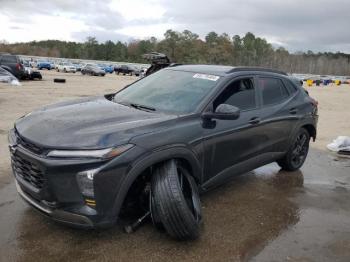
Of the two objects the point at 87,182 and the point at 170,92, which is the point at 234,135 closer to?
the point at 170,92

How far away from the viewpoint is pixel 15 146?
370 centimetres

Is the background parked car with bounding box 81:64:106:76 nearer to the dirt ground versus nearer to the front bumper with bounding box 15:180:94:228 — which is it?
the dirt ground

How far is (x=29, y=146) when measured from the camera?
11.5 feet

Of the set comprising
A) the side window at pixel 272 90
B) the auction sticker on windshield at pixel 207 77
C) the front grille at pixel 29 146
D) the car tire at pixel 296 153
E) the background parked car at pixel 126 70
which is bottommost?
A: the background parked car at pixel 126 70

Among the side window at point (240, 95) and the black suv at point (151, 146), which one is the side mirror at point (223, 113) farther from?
the side window at point (240, 95)

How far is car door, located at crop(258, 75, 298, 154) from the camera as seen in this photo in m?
5.34

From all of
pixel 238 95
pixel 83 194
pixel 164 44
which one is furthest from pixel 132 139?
pixel 164 44

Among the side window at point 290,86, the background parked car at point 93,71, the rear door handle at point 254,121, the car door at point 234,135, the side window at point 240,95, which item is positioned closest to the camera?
the car door at point 234,135

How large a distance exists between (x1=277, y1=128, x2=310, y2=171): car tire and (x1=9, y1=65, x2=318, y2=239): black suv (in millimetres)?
802

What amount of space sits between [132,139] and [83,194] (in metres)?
0.63

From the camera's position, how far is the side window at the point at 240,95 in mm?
4645

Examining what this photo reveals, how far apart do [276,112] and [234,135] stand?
1167 mm

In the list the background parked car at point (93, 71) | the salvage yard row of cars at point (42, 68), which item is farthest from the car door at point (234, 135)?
the background parked car at point (93, 71)

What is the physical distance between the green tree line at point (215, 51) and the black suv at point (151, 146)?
112m
